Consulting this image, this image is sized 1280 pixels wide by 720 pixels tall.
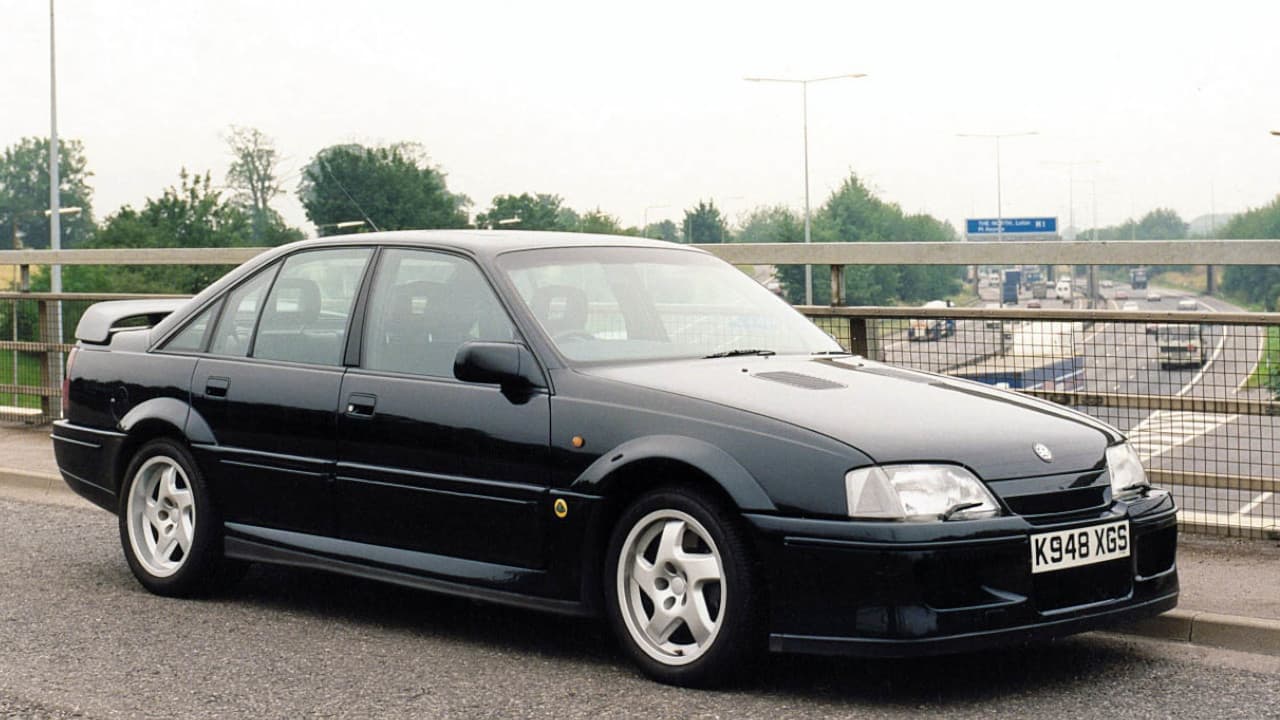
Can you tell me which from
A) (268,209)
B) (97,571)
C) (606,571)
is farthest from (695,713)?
(268,209)

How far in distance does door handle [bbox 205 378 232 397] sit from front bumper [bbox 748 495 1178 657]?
2660 mm

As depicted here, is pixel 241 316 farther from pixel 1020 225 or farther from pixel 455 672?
pixel 1020 225

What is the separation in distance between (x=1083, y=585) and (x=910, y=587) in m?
0.64

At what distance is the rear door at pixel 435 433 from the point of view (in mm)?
5512

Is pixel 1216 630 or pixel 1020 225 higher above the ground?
pixel 1020 225

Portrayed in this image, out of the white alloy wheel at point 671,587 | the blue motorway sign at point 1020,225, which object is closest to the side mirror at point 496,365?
the white alloy wheel at point 671,587

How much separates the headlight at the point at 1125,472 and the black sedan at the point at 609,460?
1 cm

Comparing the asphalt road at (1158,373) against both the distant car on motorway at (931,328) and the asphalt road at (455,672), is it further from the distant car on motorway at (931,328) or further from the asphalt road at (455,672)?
the asphalt road at (455,672)

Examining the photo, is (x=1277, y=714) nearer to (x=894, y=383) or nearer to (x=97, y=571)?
(x=894, y=383)

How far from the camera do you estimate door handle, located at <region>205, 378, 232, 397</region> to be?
6.59 metres

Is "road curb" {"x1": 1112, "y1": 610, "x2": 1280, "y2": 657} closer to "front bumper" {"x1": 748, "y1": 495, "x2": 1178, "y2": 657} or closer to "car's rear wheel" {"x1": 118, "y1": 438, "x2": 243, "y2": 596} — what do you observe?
"front bumper" {"x1": 748, "y1": 495, "x2": 1178, "y2": 657}

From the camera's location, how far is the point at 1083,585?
4.96 m

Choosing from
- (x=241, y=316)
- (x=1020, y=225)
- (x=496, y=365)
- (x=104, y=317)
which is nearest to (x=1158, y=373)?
(x=496, y=365)

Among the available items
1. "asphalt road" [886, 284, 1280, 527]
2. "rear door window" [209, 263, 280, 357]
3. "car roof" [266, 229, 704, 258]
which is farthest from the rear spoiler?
"asphalt road" [886, 284, 1280, 527]
